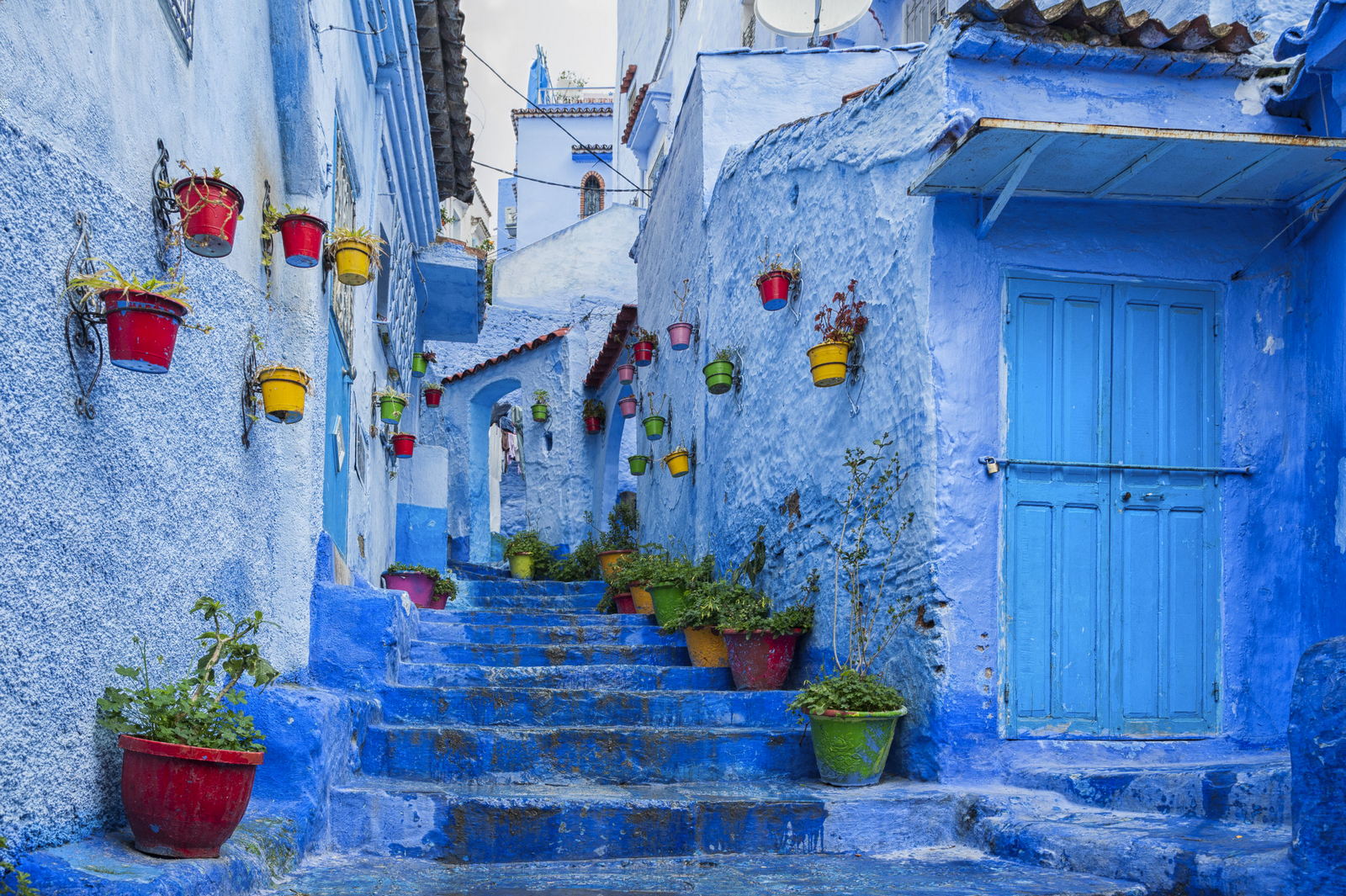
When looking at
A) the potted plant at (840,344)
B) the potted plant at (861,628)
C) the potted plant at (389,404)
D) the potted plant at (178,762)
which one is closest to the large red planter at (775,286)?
the potted plant at (840,344)

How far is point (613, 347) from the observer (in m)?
15.1

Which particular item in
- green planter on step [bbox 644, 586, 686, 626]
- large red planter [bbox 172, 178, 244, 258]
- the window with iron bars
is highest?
the window with iron bars

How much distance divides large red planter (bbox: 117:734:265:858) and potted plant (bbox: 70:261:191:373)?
113cm

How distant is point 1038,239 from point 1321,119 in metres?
1.52

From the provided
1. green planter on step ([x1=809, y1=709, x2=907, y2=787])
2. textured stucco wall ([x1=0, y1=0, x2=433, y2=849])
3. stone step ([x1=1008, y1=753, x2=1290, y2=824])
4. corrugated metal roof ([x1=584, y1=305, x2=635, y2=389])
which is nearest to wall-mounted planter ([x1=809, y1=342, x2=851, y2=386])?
green planter on step ([x1=809, y1=709, x2=907, y2=787])

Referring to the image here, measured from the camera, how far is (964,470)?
5895mm

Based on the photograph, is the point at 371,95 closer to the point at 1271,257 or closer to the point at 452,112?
the point at 452,112

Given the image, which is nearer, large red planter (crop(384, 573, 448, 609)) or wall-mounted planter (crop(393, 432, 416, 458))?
large red planter (crop(384, 573, 448, 609))

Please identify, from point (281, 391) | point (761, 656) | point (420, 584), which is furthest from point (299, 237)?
point (420, 584)

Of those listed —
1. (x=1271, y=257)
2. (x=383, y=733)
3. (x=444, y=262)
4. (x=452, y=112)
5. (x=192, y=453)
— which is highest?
(x=452, y=112)

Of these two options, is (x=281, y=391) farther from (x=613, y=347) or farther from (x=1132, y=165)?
(x=613, y=347)

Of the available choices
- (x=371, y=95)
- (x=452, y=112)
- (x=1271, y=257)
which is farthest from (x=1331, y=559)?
(x=452, y=112)

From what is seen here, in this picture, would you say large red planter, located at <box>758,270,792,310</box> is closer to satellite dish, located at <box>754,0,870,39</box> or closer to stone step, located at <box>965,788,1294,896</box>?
satellite dish, located at <box>754,0,870,39</box>

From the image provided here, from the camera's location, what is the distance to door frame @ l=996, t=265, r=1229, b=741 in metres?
5.84
